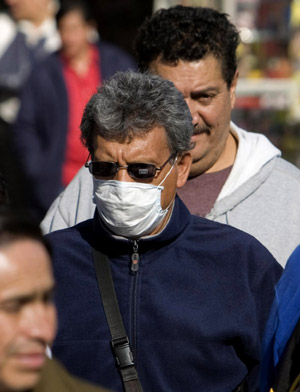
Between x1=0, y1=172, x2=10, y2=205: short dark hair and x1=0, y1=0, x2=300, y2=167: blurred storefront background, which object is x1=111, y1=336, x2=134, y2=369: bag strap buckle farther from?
x1=0, y1=0, x2=300, y2=167: blurred storefront background

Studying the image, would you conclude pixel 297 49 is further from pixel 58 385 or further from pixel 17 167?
pixel 58 385

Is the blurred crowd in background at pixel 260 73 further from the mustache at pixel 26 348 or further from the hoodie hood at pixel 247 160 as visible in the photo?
the mustache at pixel 26 348

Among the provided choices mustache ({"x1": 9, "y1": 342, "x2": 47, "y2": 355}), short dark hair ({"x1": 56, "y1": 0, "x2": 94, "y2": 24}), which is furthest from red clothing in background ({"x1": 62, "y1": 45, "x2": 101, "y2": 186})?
mustache ({"x1": 9, "y1": 342, "x2": 47, "y2": 355})

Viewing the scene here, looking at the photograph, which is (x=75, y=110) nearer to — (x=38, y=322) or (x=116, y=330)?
(x=116, y=330)

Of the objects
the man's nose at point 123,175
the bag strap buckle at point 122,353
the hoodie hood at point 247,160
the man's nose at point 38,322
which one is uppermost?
the man's nose at point 38,322

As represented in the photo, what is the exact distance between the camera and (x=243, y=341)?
10.6ft

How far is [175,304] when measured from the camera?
322 cm

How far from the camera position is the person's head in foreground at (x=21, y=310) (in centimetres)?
199

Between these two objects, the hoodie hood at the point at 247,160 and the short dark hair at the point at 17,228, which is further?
the hoodie hood at the point at 247,160

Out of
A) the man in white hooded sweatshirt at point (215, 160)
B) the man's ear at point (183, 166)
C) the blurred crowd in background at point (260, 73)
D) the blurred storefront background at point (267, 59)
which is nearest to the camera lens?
the man's ear at point (183, 166)

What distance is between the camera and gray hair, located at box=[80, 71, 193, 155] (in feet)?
10.9

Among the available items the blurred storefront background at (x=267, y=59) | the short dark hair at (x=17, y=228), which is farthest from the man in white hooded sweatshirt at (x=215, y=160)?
the blurred storefront background at (x=267, y=59)

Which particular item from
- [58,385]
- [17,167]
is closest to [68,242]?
[58,385]

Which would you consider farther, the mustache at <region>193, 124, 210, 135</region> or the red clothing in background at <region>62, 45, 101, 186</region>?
the red clothing in background at <region>62, 45, 101, 186</region>
